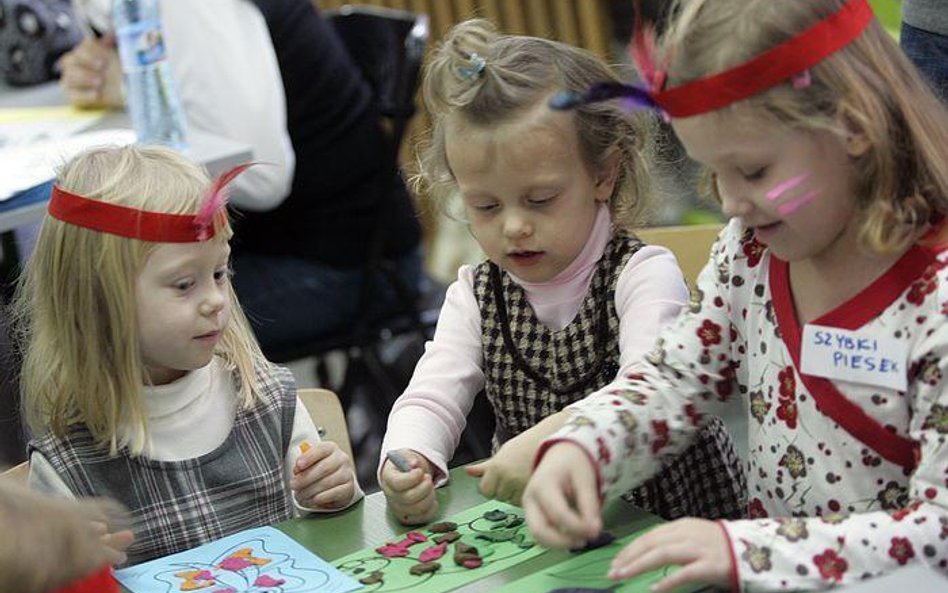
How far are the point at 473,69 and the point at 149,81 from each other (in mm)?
1323

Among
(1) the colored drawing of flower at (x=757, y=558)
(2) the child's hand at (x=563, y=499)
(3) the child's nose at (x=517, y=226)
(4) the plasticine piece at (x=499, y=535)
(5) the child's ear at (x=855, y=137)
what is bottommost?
(4) the plasticine piece at (x=499, y=535)

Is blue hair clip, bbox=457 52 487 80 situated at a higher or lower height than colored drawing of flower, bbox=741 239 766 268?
higher

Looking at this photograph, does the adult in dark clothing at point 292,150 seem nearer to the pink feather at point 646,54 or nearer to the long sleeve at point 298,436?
the long sleeve at point 298,436

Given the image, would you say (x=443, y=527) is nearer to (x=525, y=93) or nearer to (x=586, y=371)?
(x=586, y=371)

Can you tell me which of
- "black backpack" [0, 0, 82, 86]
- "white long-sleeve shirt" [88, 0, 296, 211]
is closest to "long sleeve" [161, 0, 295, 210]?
"white long-sleeve shirt" [88, 0, 296, 211]

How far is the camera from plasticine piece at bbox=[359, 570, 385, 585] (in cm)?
128

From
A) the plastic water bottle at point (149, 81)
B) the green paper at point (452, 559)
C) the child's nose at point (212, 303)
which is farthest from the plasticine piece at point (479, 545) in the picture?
the plastic water bottle at point (149, 81)

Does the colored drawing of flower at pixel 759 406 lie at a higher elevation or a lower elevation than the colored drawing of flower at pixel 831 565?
higher

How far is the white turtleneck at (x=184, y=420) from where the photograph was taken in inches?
62.7

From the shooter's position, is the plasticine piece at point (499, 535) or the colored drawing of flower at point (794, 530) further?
the plasticine piece at point (499, 535)

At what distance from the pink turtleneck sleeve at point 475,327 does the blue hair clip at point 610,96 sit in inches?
14.5

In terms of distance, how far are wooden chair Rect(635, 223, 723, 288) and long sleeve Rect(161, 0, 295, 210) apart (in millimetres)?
1075

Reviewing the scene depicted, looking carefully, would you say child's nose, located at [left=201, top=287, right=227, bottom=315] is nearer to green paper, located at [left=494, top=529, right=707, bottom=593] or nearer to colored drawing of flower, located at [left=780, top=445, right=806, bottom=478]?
green paper, located at [left=494, top=529, right=707, bottom=593]

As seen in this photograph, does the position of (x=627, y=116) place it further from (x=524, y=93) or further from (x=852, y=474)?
(x=852, y=474)
